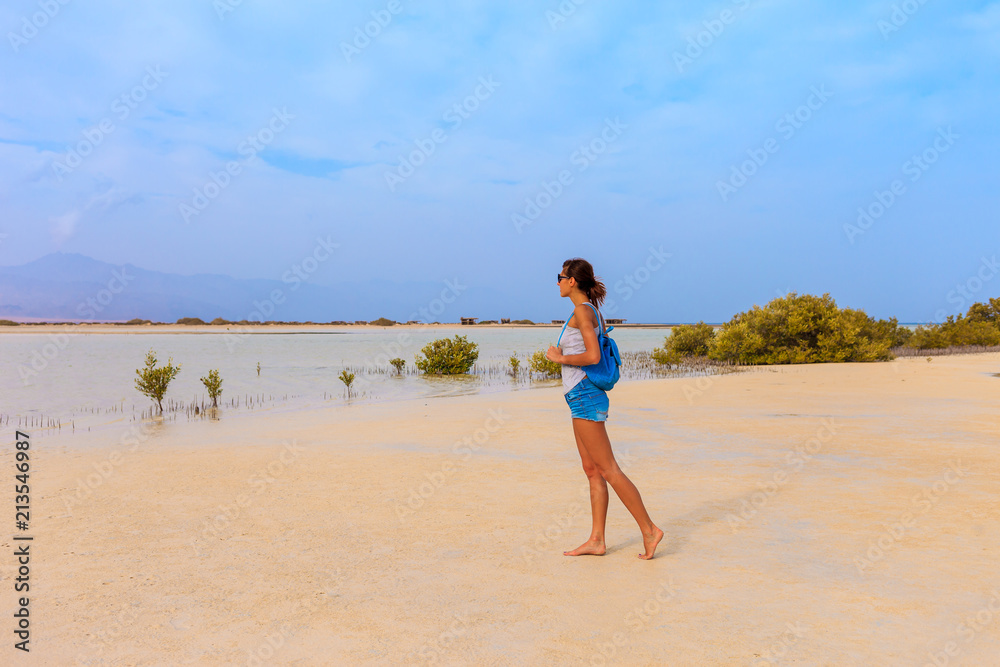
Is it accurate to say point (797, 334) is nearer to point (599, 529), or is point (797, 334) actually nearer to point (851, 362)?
point (851, 362)

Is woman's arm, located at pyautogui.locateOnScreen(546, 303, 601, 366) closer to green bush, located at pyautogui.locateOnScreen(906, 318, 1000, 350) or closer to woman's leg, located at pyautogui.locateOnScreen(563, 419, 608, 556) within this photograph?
woman's leg, located at pyautogui.locateOnScreen(563, 419, 608, 556)

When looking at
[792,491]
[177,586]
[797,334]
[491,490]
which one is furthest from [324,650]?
[797,334]

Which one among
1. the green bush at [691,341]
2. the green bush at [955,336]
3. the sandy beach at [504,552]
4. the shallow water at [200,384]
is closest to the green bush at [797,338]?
the green bush at [691,341]

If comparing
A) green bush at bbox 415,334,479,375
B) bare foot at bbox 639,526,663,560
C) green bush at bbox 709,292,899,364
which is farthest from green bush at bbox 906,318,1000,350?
bare foot at bbox 639,526,663,560

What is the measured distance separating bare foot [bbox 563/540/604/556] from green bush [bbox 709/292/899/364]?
23.1m

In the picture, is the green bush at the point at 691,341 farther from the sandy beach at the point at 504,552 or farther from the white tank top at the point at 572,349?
the white tank top at the point at 572,349

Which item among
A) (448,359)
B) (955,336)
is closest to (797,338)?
(448,359)

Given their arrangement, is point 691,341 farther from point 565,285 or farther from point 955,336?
point 565,285

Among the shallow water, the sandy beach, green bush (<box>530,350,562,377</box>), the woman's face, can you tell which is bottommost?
the sandy beach

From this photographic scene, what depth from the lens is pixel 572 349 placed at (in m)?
4.46

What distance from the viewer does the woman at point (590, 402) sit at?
14.3 ft

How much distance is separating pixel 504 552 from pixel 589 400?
135 cm

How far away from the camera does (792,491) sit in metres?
6.38

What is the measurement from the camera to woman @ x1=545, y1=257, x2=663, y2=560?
4352mm
